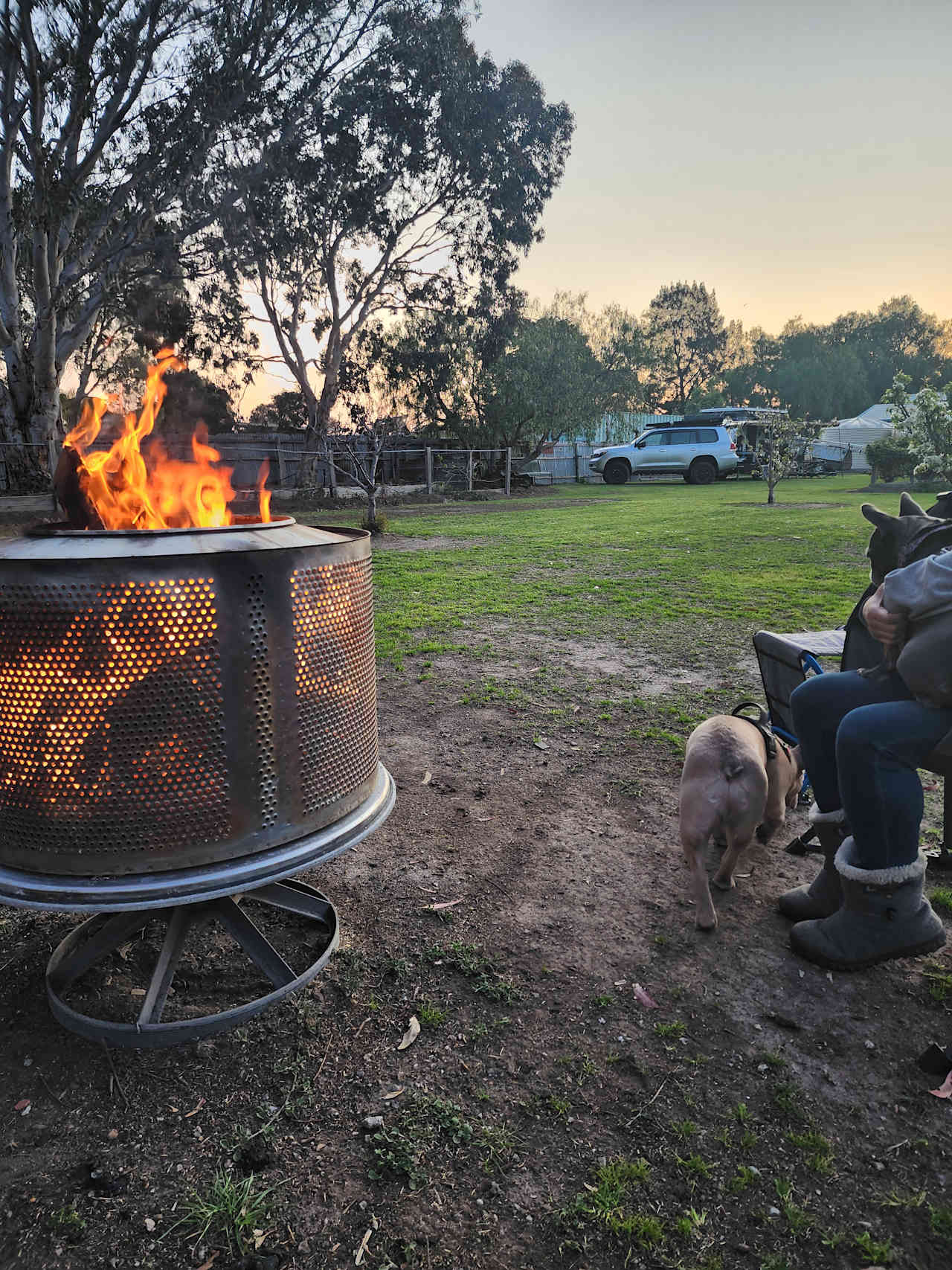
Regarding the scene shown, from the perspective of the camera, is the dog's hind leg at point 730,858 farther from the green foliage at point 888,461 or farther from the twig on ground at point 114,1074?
the green foliage at point 888,461

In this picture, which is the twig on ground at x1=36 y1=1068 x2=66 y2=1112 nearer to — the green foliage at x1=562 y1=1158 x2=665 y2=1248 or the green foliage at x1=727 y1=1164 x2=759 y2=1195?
the green foliage at x1=562 y1=1158 x2=665 y2=1248

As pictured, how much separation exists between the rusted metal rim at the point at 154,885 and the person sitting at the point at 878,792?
1.64m

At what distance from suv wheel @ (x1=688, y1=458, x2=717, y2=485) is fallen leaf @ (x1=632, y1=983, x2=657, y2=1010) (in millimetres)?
27662

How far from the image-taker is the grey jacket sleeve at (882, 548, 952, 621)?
2.08 meters

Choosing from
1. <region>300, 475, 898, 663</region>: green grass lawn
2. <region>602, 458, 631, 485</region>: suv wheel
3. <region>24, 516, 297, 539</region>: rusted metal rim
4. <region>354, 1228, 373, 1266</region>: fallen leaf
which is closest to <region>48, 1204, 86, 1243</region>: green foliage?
<region>354, 1228, 373, 1266</region>: fallen leaf

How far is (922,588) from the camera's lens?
6.98 feet

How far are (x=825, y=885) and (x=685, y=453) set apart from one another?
27.3 m

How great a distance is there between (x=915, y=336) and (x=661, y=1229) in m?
88.1

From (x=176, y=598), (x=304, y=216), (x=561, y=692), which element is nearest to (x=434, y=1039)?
(x=176, y=598)

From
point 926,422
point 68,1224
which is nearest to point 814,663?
point 68,1224

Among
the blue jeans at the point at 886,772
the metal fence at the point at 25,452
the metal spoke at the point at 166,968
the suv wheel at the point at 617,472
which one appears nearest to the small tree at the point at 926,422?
the suv wheel at the point at 617,472

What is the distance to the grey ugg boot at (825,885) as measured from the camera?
2648 mm

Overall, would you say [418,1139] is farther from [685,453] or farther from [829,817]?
[685,453]

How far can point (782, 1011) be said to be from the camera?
232 cm
